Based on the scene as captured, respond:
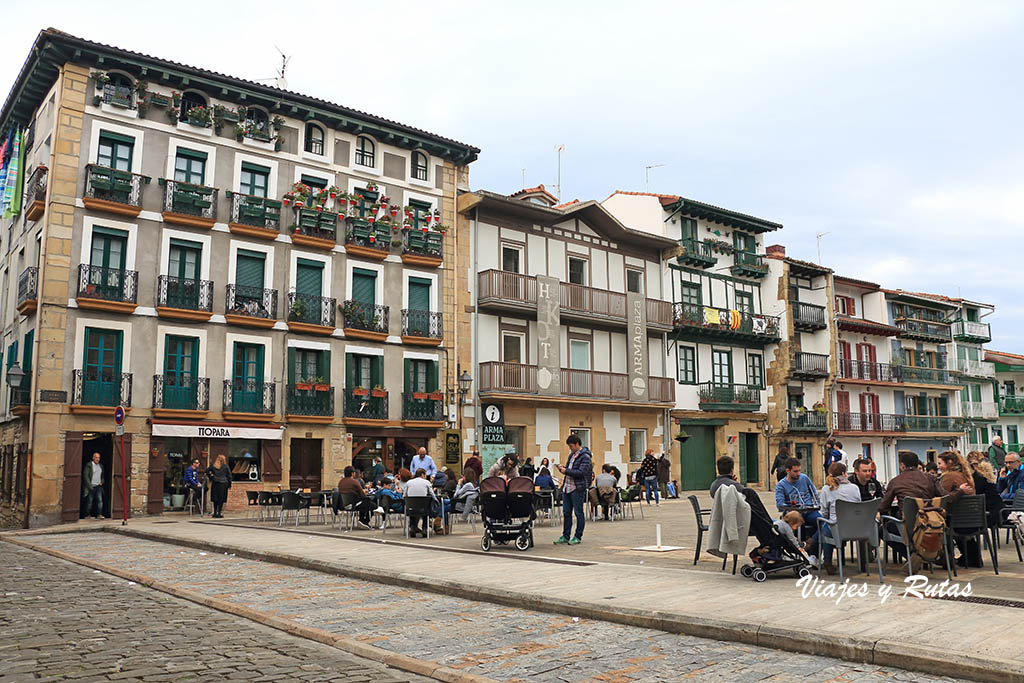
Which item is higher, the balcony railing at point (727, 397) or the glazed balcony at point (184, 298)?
the glazed balcony at point (184, 298)

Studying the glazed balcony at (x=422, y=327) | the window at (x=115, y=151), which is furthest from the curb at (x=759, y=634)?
the glazed balcony at (x=422, y=327)

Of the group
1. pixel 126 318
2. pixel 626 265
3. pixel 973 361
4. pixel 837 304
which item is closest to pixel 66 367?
pixel 126 318

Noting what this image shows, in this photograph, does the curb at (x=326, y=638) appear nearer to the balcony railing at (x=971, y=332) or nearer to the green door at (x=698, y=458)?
the green door at (x=698, y=458)

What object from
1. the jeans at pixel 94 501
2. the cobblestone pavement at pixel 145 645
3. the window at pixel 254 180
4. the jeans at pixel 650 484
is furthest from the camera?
the jeans at pixel 650 484

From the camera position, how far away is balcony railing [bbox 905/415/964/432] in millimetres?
52125

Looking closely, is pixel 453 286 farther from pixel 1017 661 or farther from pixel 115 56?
pixel 1017 661

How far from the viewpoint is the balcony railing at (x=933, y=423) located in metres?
52.1

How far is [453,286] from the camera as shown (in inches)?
1235

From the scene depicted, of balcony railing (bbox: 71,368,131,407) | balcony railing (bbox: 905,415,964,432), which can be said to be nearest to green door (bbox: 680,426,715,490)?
balcony railing (bbox: 905,415,964,432)

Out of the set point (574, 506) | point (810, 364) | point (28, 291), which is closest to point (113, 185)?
point (28, 291)

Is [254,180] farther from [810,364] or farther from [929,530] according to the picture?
[810,364]

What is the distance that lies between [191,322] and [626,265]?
1848 cm

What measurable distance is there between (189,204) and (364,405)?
8.15m

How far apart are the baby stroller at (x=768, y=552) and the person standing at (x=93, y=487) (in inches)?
753
